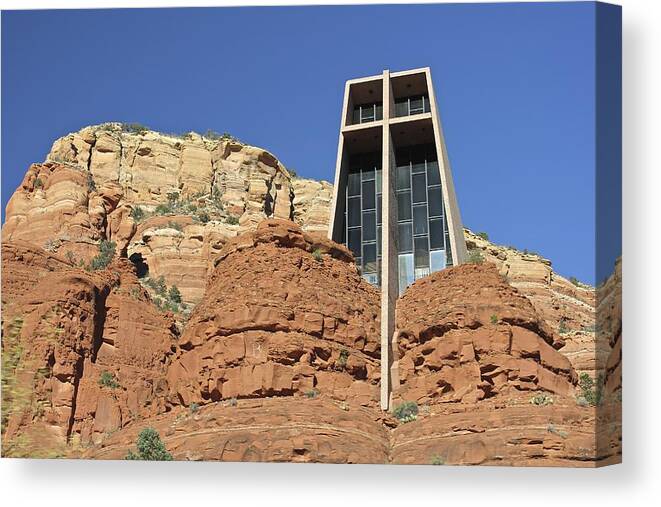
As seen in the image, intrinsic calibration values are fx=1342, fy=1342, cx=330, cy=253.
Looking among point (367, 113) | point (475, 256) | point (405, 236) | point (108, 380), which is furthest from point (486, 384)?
point (475, 256)

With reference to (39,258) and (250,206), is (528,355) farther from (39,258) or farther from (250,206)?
(250,206)

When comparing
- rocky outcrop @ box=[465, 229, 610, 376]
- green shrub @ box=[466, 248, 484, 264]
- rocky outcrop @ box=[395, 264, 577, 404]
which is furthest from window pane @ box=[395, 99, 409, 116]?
rocky outcrop @ box=[395, 264, 577, 404]

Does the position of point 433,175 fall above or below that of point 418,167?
below

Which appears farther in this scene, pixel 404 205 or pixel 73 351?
pixel 404 205

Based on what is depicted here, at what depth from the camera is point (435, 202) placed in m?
27.7

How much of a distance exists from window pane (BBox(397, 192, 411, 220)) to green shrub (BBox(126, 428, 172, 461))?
8168 mm

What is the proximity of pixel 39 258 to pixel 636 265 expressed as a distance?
471 inches

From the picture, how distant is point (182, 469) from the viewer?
20750 mm

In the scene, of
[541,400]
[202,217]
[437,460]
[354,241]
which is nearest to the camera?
[437,460]

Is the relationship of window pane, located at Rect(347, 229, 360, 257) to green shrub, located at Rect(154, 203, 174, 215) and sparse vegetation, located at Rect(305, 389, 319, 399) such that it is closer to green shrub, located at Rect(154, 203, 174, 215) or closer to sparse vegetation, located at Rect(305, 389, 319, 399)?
sparse vegetation, located at Rect(305, 389, 319, 399)

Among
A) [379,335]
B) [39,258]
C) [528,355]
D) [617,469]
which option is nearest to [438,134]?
[379,335]

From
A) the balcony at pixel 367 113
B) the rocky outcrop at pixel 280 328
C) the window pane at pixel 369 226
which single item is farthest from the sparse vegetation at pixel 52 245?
the balcony at pixel 367 113

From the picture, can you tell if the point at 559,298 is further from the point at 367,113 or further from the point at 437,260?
the point at 367,113

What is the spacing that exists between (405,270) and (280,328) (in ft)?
15.0
